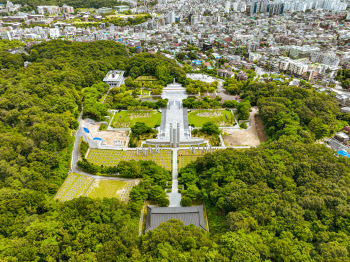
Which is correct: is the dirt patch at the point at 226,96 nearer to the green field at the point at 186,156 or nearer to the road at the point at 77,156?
the green field at the point at 186,156

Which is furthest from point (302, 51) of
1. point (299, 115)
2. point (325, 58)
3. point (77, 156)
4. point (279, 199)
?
point (77, 156)

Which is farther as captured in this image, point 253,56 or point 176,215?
point 253,56

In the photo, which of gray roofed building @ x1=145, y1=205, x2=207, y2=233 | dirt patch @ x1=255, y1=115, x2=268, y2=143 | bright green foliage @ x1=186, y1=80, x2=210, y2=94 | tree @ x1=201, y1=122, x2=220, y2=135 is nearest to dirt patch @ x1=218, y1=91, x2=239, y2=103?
bright green foliage @ x1=186, y1=80, x2=210, y2=94

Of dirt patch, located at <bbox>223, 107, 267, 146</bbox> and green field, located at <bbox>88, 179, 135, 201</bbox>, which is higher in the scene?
dirt patch, located at <bbox>223, 107, 267, 146</bbox>

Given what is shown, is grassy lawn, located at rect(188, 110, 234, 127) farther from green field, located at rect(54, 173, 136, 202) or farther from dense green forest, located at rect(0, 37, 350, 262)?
green field, located at rect(54, 173, 136, 202)

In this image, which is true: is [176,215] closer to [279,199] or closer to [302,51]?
[279,199]

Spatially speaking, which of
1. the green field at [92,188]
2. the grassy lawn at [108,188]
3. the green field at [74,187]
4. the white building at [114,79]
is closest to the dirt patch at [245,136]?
the grassy lawn at [108,188]
